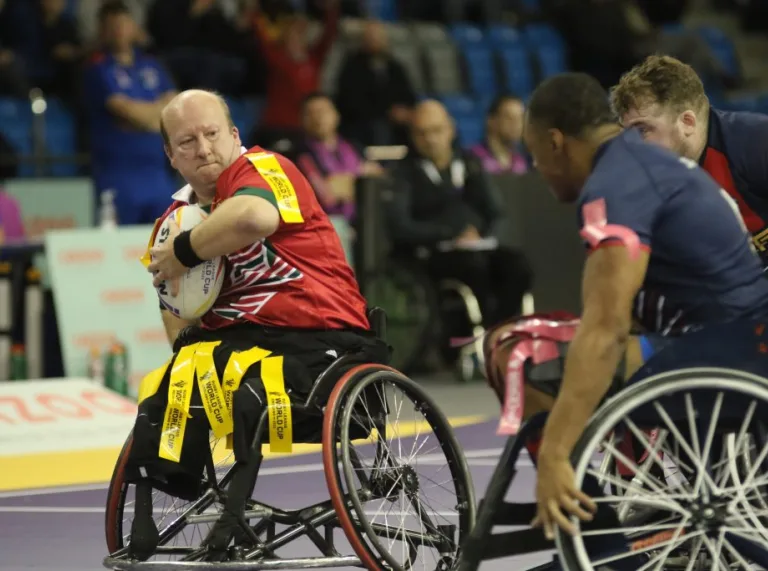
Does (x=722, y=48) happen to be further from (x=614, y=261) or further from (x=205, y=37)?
(x=614, y=261)

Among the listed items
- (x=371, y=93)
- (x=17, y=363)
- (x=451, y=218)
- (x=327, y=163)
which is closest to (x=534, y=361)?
(x=17, y=363)

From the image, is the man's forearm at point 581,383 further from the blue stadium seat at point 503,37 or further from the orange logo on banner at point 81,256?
the blue stadium seat at point 503,37

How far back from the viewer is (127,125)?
11.6 m

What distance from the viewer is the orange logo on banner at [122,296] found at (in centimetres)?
1036

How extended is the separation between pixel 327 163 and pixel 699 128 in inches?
272

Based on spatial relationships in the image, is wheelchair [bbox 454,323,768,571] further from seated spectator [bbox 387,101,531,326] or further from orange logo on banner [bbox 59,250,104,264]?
seated spectator [bbox 387,101,531,326]

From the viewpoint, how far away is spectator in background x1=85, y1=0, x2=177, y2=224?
455 inches

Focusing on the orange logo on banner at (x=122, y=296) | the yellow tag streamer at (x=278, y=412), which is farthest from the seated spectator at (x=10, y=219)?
the yellow tag streamer at (x=278, y=412)

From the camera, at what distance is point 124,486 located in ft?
17.6

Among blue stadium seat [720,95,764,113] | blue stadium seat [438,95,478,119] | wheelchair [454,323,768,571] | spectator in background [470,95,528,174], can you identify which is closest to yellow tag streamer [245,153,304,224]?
wheelchair [454,323,768,571]

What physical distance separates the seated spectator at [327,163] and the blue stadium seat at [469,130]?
114 inches

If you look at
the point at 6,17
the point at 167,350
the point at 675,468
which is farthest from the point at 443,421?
the point at 6,17

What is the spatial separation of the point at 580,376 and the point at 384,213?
7.60m

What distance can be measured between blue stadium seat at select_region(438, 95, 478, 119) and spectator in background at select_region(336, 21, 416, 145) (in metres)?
1.27
